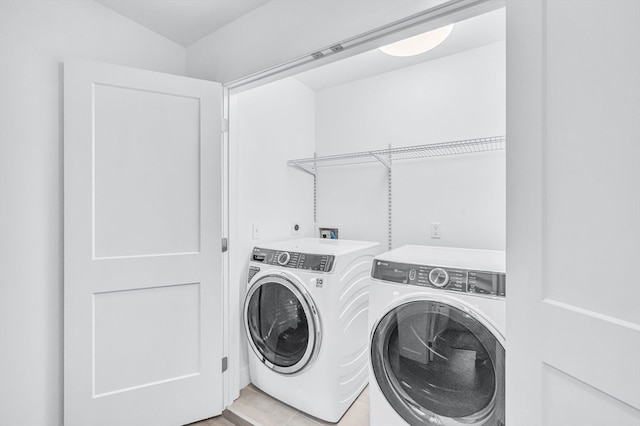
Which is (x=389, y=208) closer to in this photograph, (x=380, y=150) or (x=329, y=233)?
(x=380, y=150)

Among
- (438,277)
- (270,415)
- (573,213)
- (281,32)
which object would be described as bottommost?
(270,415)

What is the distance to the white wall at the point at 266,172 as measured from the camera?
1.95 meters

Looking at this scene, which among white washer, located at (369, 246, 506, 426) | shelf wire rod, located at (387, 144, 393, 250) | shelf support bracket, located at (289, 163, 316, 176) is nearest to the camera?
white washer, located at (369, 246, 506, 426)

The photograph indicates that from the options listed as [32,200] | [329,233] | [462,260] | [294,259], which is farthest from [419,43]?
[32,200]

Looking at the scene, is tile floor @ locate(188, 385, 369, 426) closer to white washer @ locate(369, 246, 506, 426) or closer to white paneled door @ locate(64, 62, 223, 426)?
white paneled door @ locate(64, 62, 223, 426)

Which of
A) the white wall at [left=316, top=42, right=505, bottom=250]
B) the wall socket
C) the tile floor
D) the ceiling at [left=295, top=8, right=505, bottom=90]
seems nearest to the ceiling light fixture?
the ceiling at [left=295, top=8, right=505, bottom=90]

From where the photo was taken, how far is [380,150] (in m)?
2.37

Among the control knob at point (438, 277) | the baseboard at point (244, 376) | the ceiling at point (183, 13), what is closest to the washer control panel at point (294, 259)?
the control knob at point (438, 277)

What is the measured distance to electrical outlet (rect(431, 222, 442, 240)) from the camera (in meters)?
2.22

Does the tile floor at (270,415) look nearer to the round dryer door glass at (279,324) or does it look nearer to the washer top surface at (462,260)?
the round dryer door glass at (279,324)

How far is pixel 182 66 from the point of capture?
2.06 m

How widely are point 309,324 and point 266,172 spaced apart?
118 cm

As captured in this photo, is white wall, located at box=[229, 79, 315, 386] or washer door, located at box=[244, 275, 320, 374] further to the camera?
white wall, located at box=[229, 79, 315, 386]

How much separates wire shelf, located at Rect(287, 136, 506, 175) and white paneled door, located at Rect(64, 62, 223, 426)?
3.17 ft
